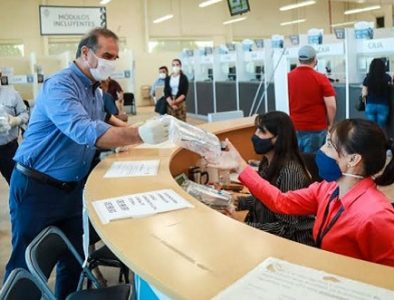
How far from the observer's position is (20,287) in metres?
1.57

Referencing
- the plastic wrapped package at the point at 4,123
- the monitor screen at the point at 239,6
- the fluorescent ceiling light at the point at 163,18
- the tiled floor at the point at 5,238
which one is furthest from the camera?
the fluorescent ceiling light at the point at 163,18

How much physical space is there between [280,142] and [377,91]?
3565mm

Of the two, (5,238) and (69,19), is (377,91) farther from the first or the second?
(69,19)

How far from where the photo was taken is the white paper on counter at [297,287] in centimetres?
96

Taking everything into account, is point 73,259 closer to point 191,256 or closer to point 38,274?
point 38,274

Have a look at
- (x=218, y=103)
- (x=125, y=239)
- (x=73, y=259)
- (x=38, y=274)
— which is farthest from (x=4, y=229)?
(x=218, y=103)

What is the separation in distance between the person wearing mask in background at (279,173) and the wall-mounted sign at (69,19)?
9209mm

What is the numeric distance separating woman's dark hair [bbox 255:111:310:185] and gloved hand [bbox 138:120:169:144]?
0.69m

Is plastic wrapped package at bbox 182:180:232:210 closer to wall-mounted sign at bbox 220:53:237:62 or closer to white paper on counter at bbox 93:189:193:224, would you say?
white paper on counter at bbox 93:189:193:224

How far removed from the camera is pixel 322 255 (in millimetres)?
1165

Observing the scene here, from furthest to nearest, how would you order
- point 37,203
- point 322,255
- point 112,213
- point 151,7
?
1. point 151,7
2. point 37,203
3. point 112,213
4. point 322,255

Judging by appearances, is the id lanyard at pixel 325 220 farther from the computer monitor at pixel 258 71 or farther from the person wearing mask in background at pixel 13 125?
the computer monitor at pixel 258 71

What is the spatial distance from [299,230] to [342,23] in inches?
772

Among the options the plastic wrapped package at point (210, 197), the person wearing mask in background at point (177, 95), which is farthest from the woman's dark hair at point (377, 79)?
the plastic wrapped package at point (210, 197)
